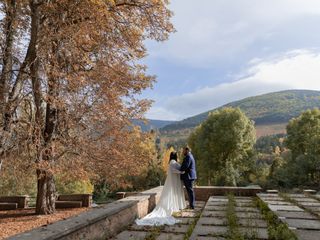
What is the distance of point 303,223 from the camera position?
612 centimetres

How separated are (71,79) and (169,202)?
4703 millimetres

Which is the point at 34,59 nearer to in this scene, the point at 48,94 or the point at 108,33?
the point at 48,94

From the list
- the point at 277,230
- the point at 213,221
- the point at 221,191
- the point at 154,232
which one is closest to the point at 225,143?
the point at 221,191

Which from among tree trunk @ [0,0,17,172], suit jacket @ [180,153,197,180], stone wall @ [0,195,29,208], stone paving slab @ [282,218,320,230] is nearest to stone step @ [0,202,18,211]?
stone wall @ [0,195,29,208]

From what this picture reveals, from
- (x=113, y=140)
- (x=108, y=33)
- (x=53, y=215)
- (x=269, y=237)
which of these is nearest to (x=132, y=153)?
(x=113, y=140)

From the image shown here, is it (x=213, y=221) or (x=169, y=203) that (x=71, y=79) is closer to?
(x=169, y=203)

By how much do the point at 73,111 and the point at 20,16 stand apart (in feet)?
11.6

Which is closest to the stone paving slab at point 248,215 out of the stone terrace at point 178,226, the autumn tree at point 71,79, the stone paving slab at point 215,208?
the stone terrace at point 178,226

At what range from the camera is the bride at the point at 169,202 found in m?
7.49

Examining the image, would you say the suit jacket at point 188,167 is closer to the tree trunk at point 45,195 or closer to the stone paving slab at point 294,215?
the stone paving slab at point 294,215

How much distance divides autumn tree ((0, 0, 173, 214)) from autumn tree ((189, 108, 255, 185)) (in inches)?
1113

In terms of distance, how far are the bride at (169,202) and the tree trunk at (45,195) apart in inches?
182

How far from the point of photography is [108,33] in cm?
1263

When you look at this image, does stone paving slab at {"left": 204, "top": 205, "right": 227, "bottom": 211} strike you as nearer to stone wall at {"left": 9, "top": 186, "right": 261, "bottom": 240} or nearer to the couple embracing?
the couple embracing
